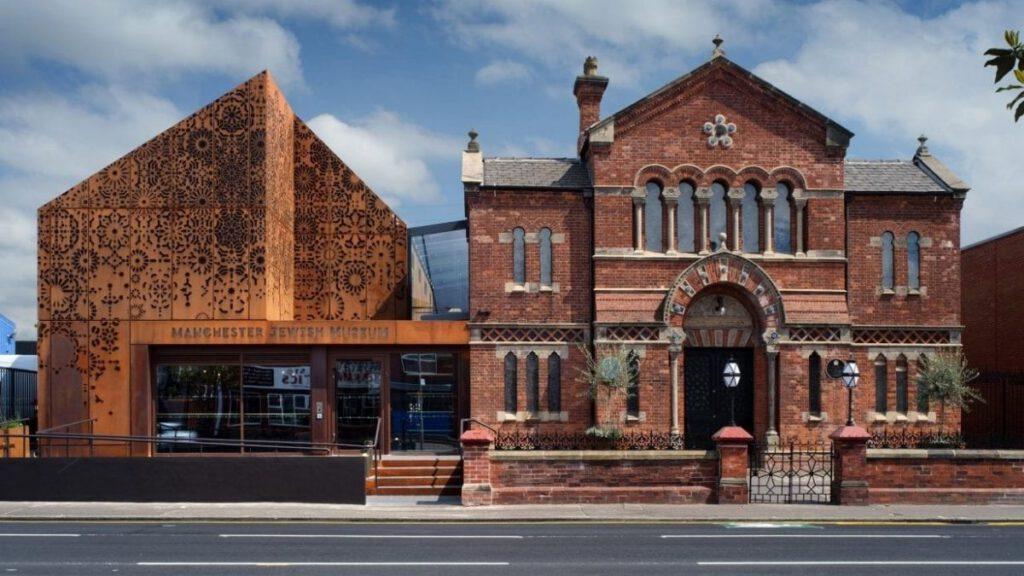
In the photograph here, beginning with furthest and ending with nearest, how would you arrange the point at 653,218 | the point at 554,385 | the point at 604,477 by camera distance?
the point at 653,218 → the point at 554,385 → the point at 604,477

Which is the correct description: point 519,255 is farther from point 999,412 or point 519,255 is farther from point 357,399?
point 999,412

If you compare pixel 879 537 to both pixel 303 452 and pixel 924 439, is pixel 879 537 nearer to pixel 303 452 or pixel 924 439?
pixel 924 439

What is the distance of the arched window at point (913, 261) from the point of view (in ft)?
86.2

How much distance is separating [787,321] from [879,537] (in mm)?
9451

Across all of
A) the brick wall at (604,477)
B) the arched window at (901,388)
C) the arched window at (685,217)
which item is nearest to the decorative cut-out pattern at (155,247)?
the brick wall at (604,477)

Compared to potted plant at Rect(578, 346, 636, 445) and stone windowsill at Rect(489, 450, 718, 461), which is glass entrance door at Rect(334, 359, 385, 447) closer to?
potted plant at Rect(578, 346, 636, 445)

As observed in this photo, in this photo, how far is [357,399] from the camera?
26.2m

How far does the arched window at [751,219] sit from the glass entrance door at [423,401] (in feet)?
26.6

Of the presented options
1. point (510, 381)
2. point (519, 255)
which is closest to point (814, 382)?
point (510, 381)

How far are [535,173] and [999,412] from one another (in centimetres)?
1630

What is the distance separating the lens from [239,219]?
26.1 m

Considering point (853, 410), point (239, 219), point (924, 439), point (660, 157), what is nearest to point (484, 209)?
point (660, 157)

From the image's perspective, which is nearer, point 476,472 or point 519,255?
point 476,472

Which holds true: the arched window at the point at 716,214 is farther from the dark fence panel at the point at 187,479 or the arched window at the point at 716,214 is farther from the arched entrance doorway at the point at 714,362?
the dark fence panel at the point at 187,479
